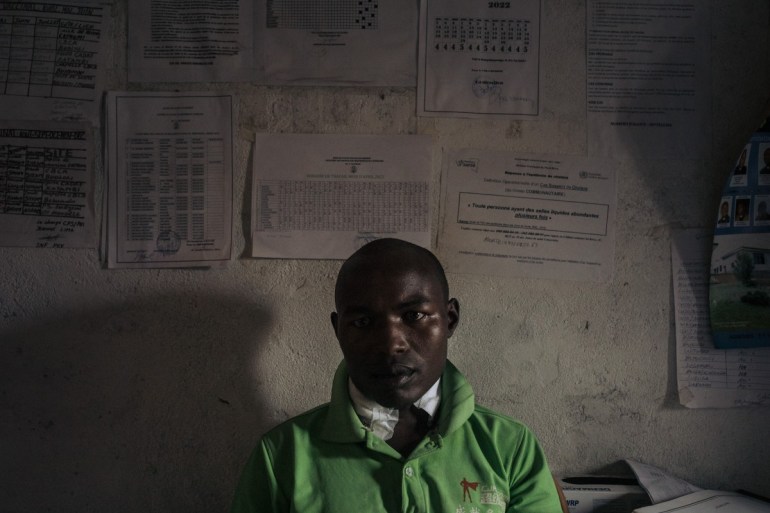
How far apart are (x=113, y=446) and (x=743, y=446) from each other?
1.67 metres

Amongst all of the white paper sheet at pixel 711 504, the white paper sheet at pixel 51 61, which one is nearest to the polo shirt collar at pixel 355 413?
the white paper sheet at pixel 711 504

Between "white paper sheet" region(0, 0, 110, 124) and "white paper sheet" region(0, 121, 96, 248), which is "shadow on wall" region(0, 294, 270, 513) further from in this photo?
"white paper sheet" region(0, 0, 110, 124)

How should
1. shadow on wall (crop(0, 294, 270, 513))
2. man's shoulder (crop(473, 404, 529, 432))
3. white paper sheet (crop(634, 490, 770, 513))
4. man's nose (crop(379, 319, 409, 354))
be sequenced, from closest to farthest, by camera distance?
man's nose (crop(379, 319, 409, 354)), man's shoulder (crop(473, 404, 529, 432)), white paper sheet (crop(634, 490, 770, 513)), shadow on wall (crop(0, 294, 270, 513))

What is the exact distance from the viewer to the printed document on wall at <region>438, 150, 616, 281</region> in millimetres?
1522

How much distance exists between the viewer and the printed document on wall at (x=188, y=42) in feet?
5.01

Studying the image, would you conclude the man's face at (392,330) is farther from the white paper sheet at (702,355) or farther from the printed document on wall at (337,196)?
the white paper sheet at (702,355)

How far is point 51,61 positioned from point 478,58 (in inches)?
44.9

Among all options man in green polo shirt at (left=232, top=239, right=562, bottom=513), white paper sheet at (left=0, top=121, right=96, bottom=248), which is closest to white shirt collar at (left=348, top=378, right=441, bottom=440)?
man in green polo shirt at (left=232, top=239, right=562, bottom=513)

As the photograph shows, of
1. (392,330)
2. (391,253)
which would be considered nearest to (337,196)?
(391,253)

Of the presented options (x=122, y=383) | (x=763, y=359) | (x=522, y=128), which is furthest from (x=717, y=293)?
(x=122, y=383)

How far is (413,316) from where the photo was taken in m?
1.18

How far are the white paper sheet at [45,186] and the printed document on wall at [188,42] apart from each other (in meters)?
0.27

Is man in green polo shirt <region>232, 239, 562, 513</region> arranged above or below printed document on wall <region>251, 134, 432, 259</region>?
below

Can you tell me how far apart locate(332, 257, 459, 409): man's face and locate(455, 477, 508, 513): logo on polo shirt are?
21cm
